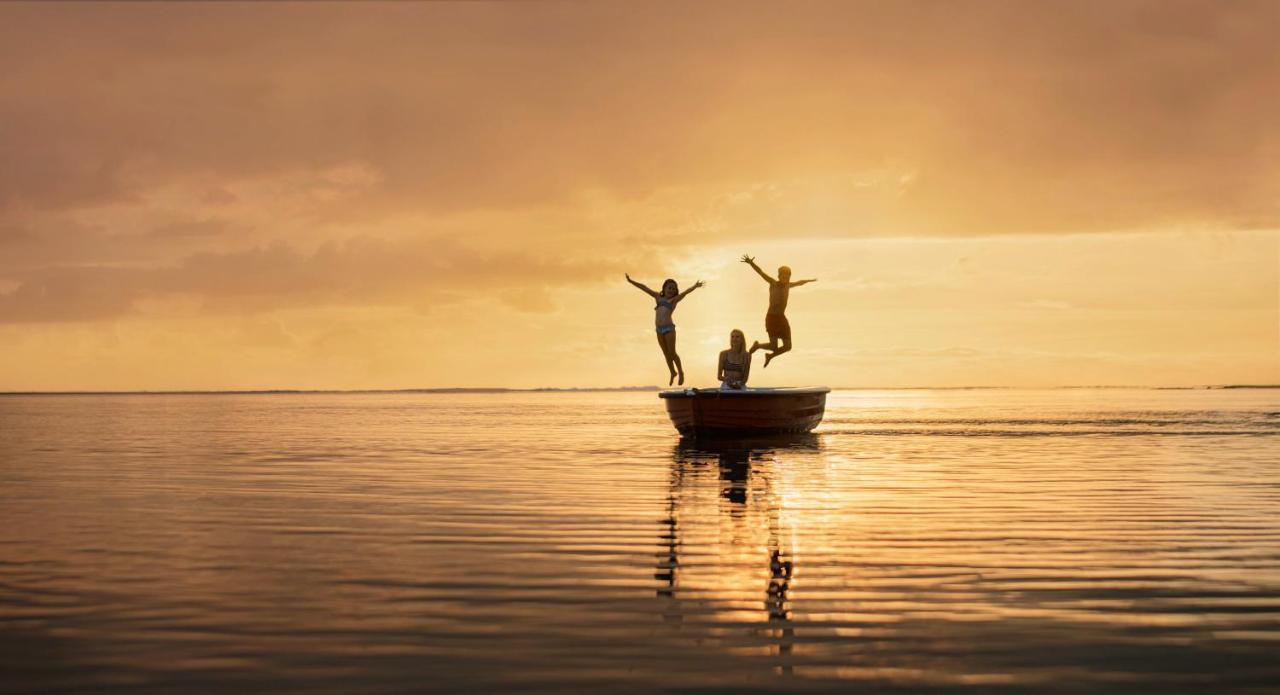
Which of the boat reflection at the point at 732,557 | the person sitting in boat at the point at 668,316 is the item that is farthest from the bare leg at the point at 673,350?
the boat reflection at the point at 732,557

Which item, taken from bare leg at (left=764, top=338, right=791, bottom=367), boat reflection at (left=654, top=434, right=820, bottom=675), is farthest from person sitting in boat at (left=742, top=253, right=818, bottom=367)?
boat reflection at (left=654, top=434, right=820, bottom=675)

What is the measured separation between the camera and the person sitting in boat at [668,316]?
1368 inches

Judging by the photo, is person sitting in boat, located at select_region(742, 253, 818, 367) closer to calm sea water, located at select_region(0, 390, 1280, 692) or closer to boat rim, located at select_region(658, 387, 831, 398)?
boat rim, located at select_region(658, 387, 831, 398)

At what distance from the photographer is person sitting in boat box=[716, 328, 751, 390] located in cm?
3866

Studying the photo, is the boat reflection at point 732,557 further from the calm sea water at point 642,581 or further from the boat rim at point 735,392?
the boat rim at point 735,392

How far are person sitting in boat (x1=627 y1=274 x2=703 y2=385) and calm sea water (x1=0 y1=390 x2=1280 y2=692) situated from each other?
9779 mm

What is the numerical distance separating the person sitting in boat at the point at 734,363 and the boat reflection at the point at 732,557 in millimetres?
11279

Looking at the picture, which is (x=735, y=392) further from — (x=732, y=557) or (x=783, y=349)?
(x=732, y=557)

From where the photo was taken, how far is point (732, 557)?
13.3 meters

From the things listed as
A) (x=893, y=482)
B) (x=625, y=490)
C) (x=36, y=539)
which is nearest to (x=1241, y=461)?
(x=893, y=482)

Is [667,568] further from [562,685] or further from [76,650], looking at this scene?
[76,650]

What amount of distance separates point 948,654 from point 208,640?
5444 mm

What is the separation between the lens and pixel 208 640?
895 centimetres

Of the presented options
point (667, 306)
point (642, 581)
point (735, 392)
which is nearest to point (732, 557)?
point (642, 581)
